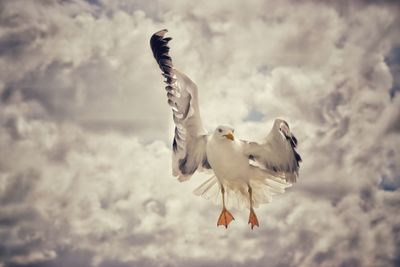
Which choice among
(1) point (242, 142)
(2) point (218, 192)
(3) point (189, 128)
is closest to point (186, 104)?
(3) point (189, 128)

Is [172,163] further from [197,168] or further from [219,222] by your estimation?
[219,222]

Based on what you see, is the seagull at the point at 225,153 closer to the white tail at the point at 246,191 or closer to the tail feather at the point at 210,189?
the white tail at the point at 246,191

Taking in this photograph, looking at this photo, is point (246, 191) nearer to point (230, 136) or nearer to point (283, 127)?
point (230, 136)

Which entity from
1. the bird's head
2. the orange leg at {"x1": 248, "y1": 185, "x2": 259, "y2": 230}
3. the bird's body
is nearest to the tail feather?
the orange leg at {"x1": 248, "y1": 185, "x2": 259, "y2": 230}

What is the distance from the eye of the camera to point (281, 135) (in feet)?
26.4

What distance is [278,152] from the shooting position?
838cm

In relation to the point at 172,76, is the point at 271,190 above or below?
below

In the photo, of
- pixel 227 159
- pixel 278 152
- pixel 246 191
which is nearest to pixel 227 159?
pixel 227 159

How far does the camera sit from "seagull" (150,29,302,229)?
26.9 ft

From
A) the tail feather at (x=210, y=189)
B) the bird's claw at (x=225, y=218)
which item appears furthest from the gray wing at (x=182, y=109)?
the bird's claw at (x=225, y=218)

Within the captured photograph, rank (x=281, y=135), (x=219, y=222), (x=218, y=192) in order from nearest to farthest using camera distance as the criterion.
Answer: (x=281, y=135)
(x=219, y=222)
(x=218, y=192)

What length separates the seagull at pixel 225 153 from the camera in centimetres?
819

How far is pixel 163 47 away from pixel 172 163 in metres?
1.73

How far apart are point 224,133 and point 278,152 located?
838 millimetres
